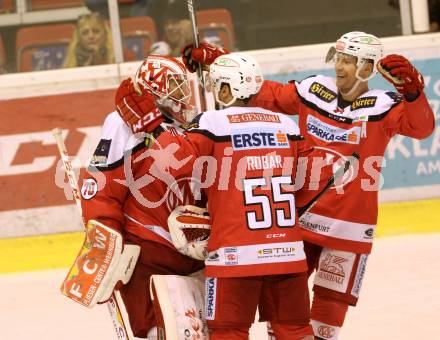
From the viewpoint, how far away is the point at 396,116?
470 cm

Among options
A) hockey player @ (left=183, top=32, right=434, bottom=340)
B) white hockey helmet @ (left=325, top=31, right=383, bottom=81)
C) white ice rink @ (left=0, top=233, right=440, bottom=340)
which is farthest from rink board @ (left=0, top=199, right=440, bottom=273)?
white hockey helmet @ (left=325, top=31, right=383, bottom=81)

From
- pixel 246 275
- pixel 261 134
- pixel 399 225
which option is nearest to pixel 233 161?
pixel 261 134

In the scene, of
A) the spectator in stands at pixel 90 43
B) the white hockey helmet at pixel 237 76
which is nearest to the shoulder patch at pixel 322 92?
the white hockey helmet at pixel 237 76

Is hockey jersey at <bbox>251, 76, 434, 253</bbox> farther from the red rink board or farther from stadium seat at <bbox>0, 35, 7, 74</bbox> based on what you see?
stadium seat at <bbox>0, 35, 7, 74</bbox>

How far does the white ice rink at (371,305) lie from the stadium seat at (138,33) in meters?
1.65

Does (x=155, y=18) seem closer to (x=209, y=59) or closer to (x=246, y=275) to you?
(x=209, y=59)

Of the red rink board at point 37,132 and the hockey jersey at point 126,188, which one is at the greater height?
the hockey jersey at point 126,188

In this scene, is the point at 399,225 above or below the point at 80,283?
below

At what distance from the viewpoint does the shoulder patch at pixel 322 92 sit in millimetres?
4867

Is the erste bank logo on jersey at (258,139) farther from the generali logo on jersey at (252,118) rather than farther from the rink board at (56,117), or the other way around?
the rink board at (56,117)

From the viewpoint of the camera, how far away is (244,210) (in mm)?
4012

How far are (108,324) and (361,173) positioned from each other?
1.70 metres

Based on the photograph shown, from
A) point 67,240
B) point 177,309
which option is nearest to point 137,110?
point 177,309

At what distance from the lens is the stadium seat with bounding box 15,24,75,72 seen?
25.6ft
